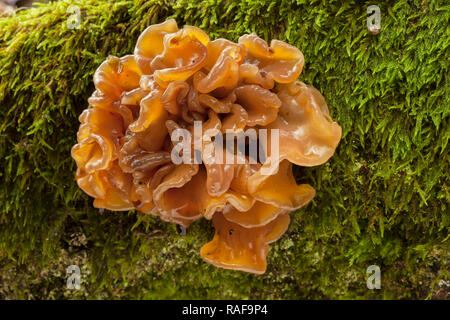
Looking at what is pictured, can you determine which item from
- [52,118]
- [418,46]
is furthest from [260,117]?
[52,118]

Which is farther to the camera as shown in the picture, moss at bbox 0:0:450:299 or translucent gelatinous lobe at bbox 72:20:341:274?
moss at bbox 0:0:450:299

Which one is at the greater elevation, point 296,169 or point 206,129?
point 206,129

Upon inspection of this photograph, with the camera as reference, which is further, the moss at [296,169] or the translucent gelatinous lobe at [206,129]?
the moss at [296,169]

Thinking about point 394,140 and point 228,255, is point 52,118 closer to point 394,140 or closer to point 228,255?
point 228,255

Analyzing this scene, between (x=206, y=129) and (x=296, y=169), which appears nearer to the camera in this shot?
(x=206, y=129)
